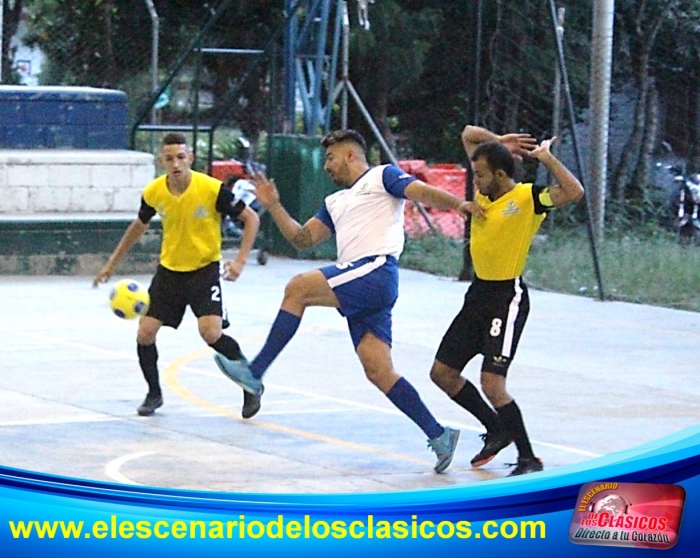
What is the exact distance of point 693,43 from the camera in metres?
23.5

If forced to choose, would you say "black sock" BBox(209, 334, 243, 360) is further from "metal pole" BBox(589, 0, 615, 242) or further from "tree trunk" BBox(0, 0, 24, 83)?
"tree trunk" BBox(0, 0, 24, 83)

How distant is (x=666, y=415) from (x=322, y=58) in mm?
10809

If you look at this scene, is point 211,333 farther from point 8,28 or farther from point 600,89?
point 8,28

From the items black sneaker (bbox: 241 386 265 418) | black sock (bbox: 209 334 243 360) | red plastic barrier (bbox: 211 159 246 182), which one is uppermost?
black sock (bbox: 209 334 243 360)

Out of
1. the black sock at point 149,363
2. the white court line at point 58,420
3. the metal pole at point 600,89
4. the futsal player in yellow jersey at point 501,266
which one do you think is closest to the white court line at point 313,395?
the futsal player in yellow jersey at point 501,266

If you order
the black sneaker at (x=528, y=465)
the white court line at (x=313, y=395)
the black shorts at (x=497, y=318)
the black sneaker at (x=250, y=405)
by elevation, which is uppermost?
the black shorts at (x=497, y=318)

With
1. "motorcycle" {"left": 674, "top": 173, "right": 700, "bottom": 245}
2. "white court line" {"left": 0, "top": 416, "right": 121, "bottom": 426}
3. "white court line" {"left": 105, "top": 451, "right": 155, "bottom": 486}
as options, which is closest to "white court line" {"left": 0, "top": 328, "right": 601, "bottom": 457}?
"white court line" {"left": 0, "top": 416, "right": 121, "bottom": 426}

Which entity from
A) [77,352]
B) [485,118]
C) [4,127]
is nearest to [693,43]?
[485,118]

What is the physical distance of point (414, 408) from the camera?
812 centimetres

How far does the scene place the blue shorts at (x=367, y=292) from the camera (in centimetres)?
813

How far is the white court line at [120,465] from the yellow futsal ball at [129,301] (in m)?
1.32

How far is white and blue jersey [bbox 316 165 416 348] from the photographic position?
26.7ft

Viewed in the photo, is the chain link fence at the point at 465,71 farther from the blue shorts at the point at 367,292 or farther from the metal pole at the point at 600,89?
the blue shorts at the point at 367,292

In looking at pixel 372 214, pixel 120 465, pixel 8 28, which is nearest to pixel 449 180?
pixel 8 28
